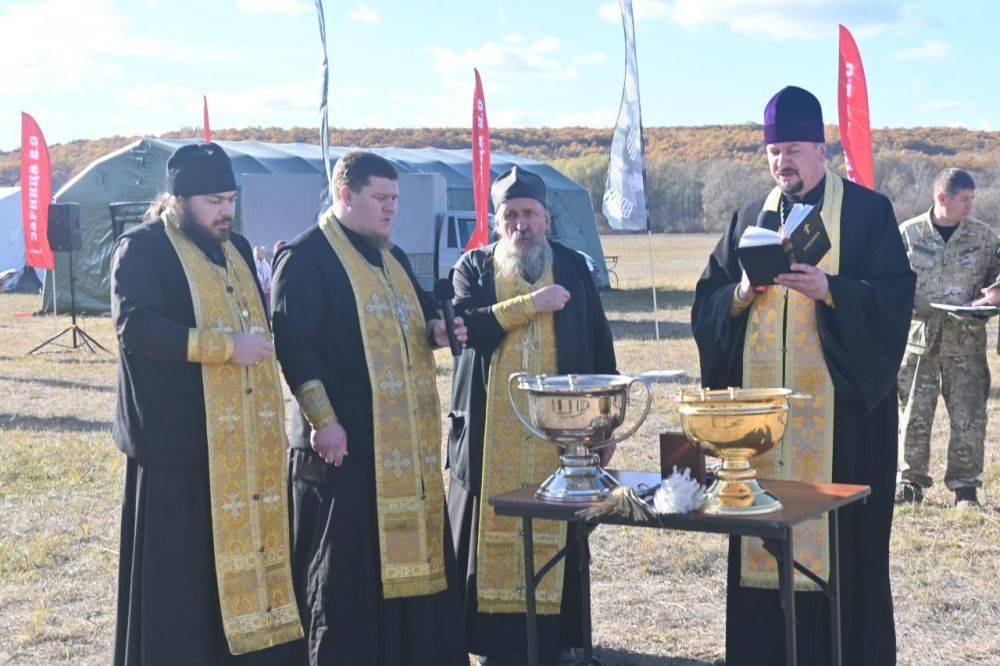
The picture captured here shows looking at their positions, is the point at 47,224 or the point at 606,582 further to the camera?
the point at 47,224

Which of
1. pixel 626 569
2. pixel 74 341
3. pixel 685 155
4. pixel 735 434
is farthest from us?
pixel 685 155

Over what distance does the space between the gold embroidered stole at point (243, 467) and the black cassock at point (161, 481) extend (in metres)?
0.04

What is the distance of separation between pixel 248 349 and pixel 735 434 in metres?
1.64

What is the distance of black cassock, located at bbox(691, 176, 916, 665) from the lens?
4301mm

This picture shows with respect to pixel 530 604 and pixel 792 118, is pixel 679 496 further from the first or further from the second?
pixel 792 118

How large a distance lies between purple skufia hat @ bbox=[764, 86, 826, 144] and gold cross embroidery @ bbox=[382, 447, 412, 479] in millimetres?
1729

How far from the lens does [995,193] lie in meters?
40.7

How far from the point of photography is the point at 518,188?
4.92 m

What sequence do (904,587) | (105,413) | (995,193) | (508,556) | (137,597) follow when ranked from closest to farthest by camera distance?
(137,597) < (508,556) < (904,587) < (105,413) < (995,193)

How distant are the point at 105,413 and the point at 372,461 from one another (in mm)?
8133

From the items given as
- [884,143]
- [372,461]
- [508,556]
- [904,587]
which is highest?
[884,143]

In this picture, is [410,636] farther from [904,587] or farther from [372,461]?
[904,587]

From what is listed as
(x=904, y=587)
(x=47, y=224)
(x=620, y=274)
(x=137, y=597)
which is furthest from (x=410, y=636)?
(x=620, y=274)

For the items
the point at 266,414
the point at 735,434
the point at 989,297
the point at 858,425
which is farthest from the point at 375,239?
the point at 989,297
